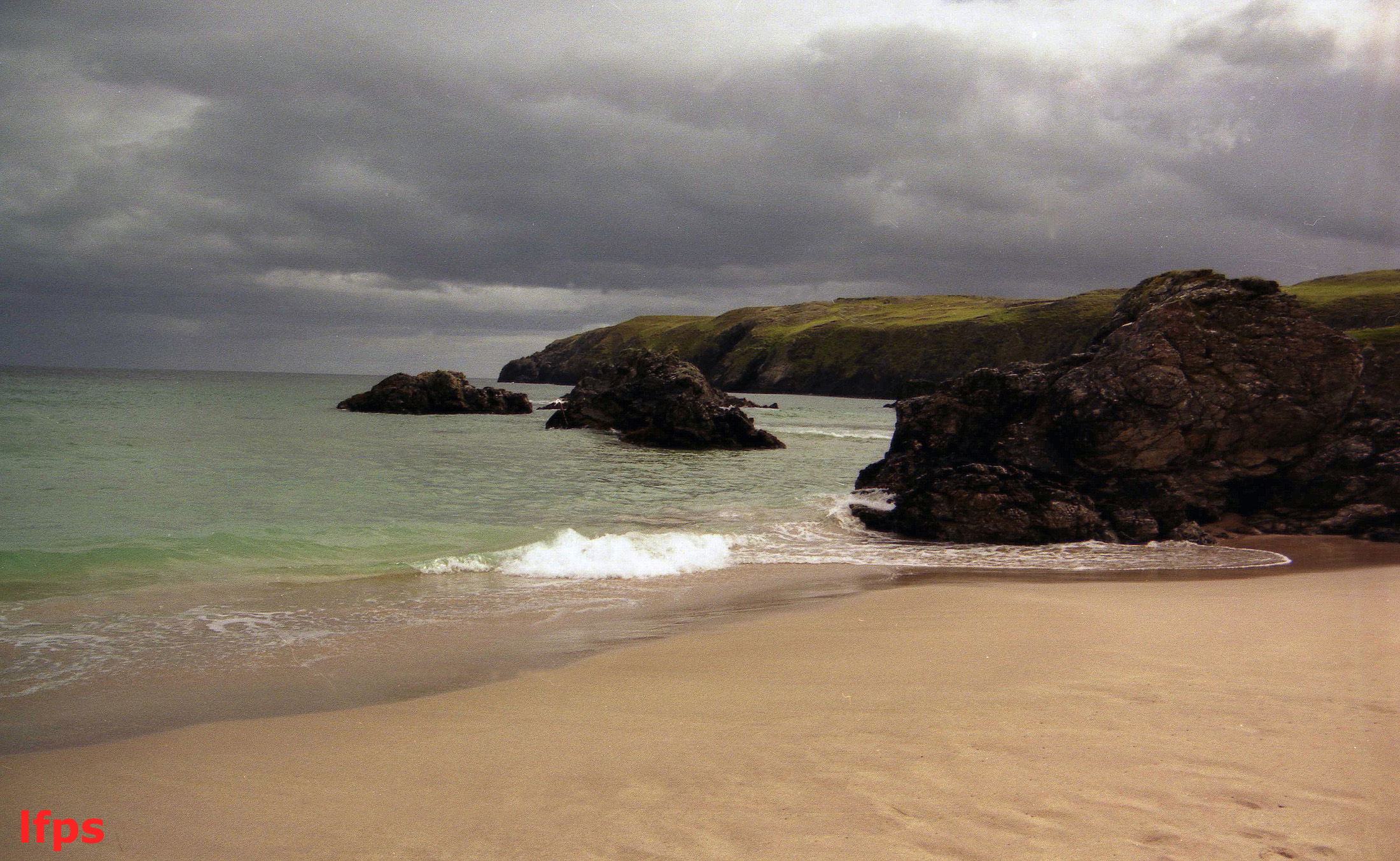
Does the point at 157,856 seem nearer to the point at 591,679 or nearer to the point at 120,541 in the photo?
the point at 591,679

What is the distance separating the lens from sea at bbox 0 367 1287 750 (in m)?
7.55

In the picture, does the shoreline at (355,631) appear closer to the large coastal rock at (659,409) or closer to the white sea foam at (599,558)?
the white sea foam at (599,558)

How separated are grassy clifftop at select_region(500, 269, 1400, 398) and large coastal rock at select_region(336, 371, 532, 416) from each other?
45.1 meters

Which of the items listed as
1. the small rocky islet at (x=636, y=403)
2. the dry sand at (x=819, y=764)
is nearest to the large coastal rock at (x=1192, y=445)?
the dry sand at (x=819, y=764)

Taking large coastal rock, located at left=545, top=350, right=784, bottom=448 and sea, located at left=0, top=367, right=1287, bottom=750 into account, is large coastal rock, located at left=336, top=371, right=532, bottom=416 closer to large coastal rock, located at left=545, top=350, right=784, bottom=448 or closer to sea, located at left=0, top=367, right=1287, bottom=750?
large coastal rock, located at left=545, top=350, right=784, bottom=448

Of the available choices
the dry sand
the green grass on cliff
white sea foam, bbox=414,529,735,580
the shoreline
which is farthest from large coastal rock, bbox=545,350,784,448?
the green grass on cliff

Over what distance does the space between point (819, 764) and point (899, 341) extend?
142 meters

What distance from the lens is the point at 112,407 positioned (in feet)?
198

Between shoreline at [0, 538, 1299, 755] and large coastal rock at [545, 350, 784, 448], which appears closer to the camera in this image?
shoreline at [0, 538, 1299, 755]

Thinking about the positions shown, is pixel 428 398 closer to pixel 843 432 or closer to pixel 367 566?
pixel 843 432

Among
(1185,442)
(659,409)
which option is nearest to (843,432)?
(659,409)

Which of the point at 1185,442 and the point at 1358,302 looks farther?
the point at 1358,302

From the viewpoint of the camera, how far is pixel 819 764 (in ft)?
16.2

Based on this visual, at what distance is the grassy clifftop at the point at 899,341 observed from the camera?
12162 cm
